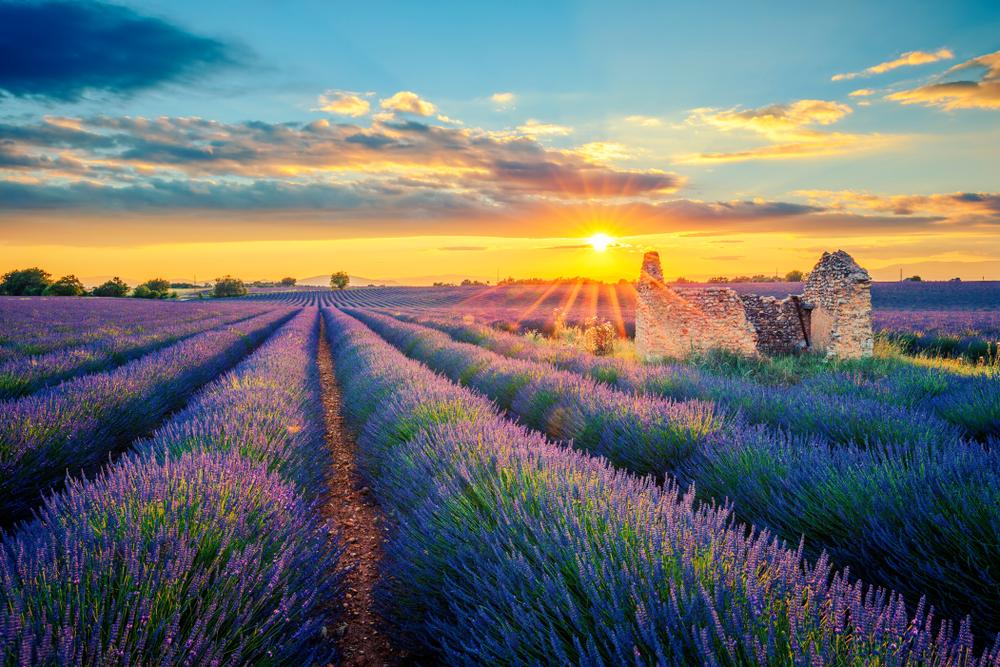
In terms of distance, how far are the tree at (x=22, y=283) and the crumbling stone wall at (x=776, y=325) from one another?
69213mm

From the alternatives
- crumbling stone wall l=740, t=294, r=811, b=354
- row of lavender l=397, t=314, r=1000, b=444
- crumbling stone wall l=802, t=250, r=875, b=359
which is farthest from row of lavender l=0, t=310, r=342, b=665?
crumbling stone wall l=740, t=294, r=811, b=354

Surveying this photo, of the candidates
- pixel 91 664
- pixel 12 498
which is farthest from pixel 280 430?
pixel 91 664

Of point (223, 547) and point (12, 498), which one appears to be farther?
point (12, 498)

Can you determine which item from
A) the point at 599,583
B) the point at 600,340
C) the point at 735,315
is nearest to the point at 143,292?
the point at 600,340

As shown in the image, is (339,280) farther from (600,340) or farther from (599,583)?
(599,583)

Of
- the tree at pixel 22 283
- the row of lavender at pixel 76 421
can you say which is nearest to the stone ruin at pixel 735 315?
the row of lavender at pixel 76 421

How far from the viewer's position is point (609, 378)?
6742mm

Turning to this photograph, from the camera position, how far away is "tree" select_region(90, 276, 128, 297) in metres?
56.2

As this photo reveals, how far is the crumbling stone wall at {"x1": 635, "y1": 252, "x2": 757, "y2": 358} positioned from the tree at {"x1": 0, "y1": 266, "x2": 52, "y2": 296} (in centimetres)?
6760

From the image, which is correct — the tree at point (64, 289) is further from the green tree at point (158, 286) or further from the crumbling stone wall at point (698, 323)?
the crumbling stone wall at point (698, 323)

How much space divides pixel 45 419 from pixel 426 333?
9.51 metres

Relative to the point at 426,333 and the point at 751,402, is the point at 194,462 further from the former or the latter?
the point at 426,333

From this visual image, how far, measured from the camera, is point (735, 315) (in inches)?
439

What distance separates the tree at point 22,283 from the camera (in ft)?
175
